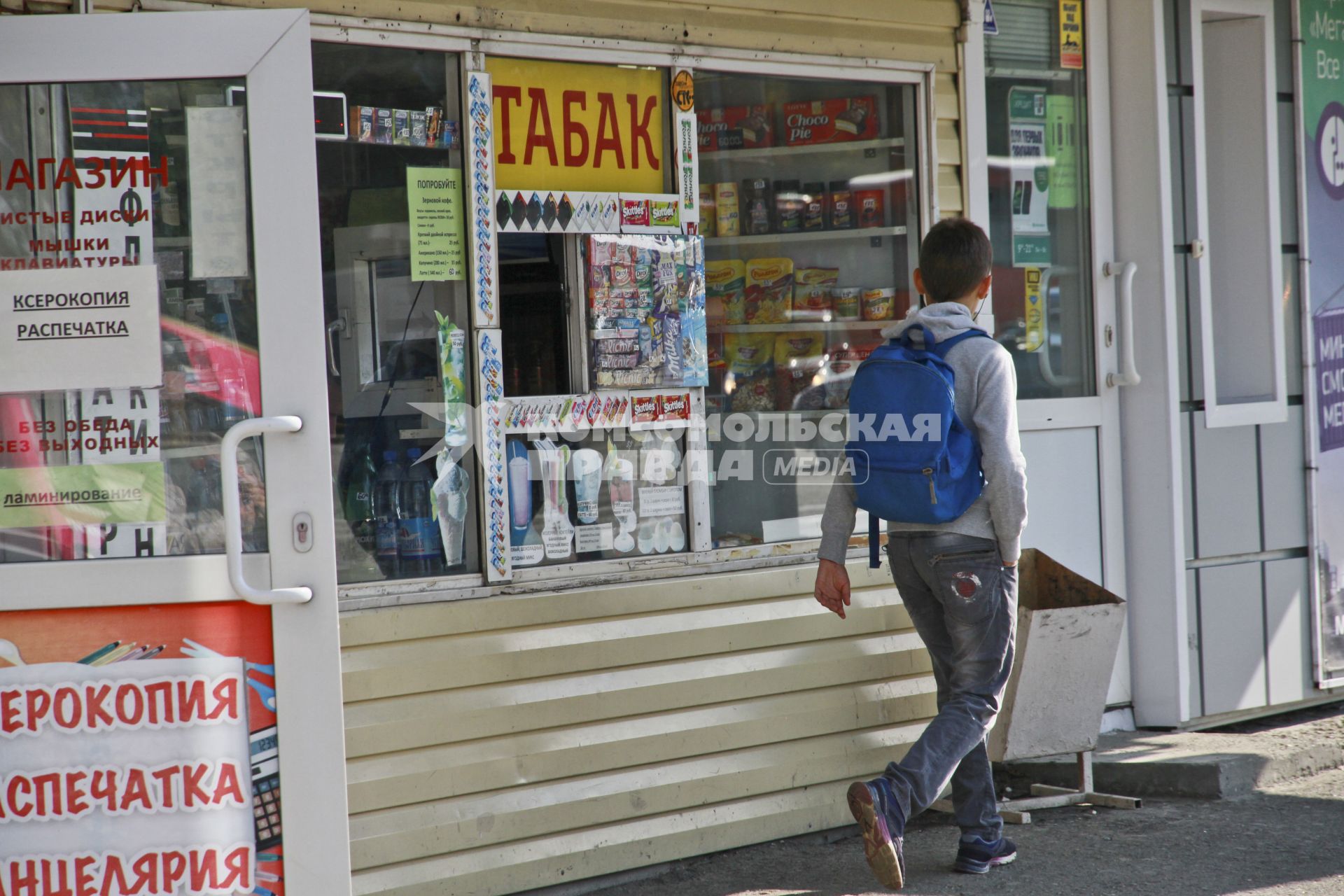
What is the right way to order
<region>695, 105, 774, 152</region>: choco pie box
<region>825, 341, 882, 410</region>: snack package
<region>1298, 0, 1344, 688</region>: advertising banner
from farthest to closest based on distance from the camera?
<region>1298, 0, 1344, 688</region>: advertising banner, <region>825, 341, 882, 410</region>: snack package, <region>695, 105, 774, 152</region>: choco pie box

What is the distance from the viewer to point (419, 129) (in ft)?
12.5

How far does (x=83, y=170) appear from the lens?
2953 mm

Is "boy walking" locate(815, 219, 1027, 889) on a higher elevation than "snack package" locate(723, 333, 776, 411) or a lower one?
lower

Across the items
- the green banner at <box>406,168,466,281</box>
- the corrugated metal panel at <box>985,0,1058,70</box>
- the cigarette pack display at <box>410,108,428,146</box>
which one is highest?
the corrugated metal panel at <box>985,0,1058,70</box>

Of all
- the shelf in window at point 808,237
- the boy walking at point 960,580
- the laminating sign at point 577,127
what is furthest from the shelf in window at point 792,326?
the boy walking at point 960,580

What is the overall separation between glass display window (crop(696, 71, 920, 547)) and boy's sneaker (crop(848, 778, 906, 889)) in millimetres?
1004

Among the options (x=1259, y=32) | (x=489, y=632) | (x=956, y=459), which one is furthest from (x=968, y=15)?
(x=489, y=632)

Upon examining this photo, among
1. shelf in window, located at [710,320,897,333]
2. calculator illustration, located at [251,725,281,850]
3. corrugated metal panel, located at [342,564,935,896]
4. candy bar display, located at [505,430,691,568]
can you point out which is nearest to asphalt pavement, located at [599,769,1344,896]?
corrugated metal panel, located at [342,564,935,896]

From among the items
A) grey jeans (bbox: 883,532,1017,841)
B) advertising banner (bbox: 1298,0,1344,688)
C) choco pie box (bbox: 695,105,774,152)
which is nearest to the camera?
grey jeans (bbox: 883,532,1017,841)

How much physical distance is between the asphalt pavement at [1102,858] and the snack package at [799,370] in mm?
1319

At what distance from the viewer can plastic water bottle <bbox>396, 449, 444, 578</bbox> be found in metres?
3.83

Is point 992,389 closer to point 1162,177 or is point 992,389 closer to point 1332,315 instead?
point 1162,177

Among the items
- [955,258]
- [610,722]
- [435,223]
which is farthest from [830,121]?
[610,722]

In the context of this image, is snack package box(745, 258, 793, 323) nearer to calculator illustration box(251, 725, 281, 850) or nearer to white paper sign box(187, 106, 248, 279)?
white paper sign box(187, 106, 248, 279)
